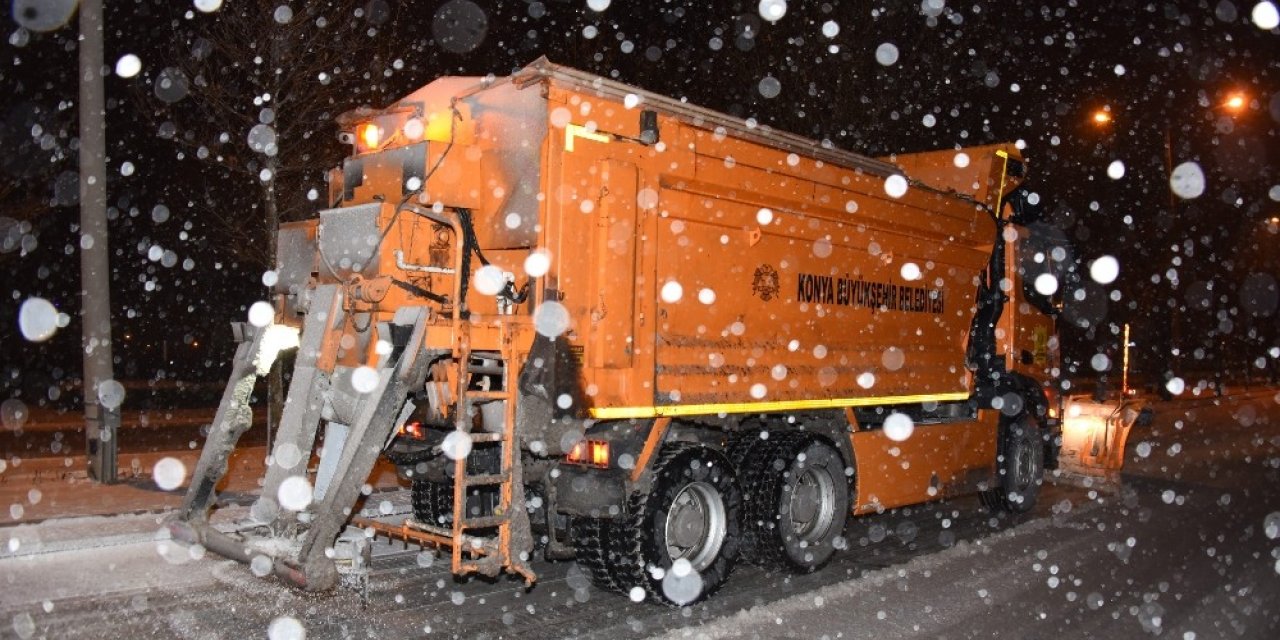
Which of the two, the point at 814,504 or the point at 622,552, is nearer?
the point at 622,552

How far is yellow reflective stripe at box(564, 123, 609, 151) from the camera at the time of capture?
235 inches

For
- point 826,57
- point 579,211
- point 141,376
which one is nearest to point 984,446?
point 579,211

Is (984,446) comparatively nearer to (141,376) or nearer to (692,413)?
(692,413)

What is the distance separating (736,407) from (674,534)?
102 cm

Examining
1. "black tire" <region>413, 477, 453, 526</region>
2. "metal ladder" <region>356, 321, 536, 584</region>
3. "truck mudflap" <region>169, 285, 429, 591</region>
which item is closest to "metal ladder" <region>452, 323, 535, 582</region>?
"metal ladder" <region>356, 321, 536, 584</region>

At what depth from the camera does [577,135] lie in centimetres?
603

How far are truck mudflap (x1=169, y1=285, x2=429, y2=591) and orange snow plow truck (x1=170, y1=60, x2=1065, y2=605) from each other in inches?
0.7

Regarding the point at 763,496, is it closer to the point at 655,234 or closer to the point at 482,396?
the point at 655,234

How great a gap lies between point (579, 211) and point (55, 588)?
427 centimetres

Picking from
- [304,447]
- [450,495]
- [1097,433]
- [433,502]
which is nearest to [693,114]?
[304,447]

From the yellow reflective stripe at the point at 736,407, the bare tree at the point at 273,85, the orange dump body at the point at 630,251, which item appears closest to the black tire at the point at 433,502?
the orange dump body at the point at 630,251

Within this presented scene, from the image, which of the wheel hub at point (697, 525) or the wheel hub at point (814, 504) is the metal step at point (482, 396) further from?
the wheel hub at point (814, 504)

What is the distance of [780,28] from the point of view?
17891 millimetres

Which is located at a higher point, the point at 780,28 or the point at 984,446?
the point at 780,28
